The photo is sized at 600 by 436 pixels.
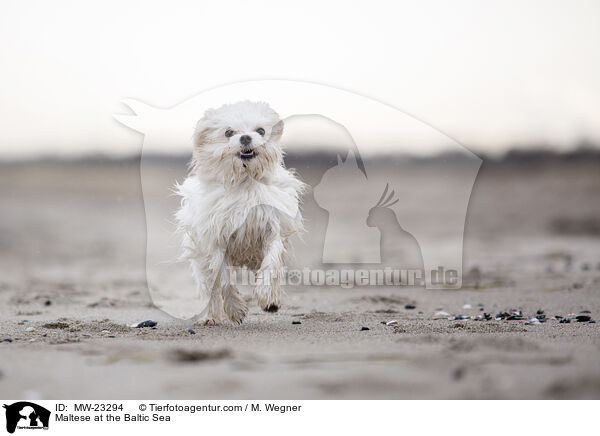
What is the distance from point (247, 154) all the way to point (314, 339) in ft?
5.35

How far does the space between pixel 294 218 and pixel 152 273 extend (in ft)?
12.4

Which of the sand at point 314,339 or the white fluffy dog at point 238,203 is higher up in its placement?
the white fluffy dog at point 238,203

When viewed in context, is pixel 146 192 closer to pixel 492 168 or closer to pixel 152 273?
pixel 152 273

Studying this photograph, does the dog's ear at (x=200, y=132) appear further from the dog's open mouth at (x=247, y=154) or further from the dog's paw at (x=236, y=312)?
the dog's paw at (x=236, y=312)

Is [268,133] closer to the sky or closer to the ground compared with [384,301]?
closer to the sky

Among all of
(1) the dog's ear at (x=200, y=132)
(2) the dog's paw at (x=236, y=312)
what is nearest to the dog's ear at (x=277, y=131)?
(1) the dog's ear at (x=200, y=132)

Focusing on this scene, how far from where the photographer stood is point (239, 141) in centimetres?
619

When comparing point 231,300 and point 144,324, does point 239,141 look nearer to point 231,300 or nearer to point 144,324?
point 231,300

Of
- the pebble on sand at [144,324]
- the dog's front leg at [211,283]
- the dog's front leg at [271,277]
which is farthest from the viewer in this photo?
the pebble on sand at [144,324]

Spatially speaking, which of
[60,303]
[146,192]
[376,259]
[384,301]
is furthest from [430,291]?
[60,303]

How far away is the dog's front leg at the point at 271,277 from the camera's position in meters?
6.07

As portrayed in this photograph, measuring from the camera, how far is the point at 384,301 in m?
8.53

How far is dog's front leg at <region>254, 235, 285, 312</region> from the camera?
19.9ft

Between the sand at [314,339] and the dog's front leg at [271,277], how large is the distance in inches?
10.1
